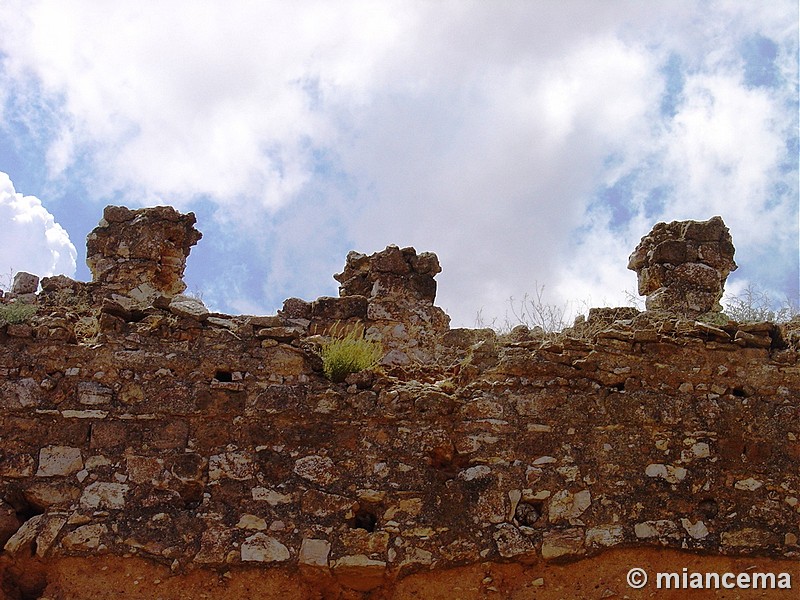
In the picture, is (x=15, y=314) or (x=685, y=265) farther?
(x=685, y=265)

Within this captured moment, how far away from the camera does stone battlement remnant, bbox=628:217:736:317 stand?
9617 millimetres

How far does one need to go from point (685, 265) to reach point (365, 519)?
5.22 metres

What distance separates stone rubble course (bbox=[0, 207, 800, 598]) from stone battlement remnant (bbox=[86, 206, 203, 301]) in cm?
298

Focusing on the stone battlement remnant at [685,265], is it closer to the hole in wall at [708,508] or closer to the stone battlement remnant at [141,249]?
the hole in wall at [708,508]

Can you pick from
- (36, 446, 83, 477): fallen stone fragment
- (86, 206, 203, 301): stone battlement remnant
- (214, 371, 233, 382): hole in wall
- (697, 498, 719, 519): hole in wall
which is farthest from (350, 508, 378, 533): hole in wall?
(86, 206, 203, 301): stone battlement remnant

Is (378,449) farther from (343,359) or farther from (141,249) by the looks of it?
(141,249)

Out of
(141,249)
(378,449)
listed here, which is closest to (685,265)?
(378,449)

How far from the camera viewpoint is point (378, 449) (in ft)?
21.9

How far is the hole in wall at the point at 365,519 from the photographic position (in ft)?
21.3

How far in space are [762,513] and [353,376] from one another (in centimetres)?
338

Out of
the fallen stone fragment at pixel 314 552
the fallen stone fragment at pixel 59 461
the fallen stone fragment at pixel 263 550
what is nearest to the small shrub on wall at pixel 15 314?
the fallen stone fragment at pixel 59 461

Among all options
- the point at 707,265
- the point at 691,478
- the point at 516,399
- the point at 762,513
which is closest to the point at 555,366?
the point at 516,399

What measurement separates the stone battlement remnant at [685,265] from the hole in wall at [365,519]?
15.1 ft

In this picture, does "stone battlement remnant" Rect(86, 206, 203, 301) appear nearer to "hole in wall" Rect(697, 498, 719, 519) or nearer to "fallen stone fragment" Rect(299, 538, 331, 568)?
"fallen stone fragment" Rect(299, 538, 331, 568)
